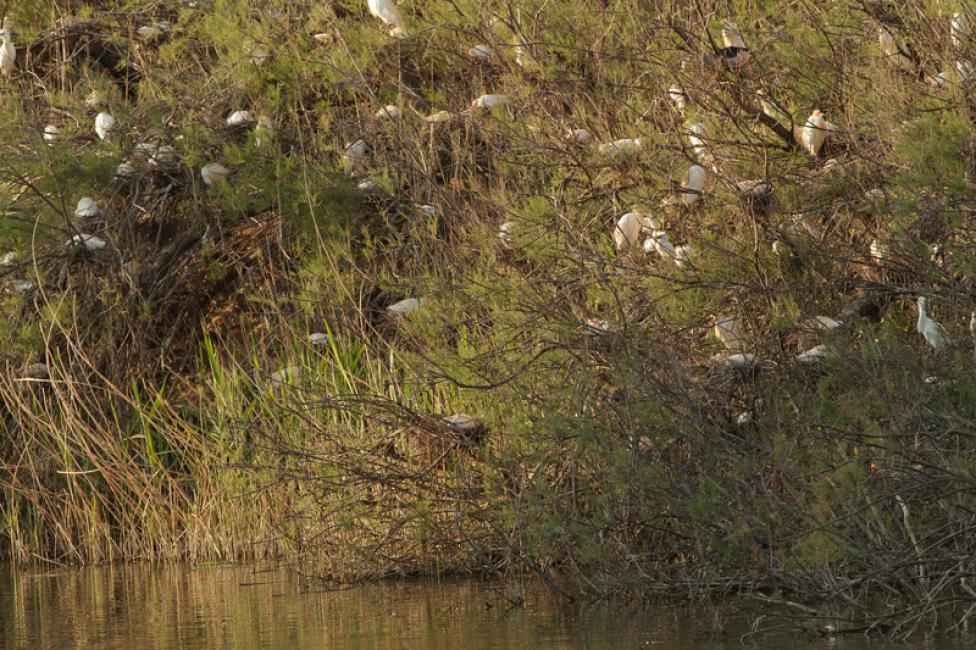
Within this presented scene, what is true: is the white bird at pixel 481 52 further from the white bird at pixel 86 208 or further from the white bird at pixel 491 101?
the white bird at pixel 86 208

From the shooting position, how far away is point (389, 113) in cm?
910

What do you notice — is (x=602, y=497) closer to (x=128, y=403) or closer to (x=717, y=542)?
(x=717, y=542)

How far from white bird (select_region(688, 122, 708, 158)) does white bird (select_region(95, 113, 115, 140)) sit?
436 cm

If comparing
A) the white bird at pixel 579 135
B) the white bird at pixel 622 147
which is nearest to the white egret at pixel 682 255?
the white bird at pixel 622 147

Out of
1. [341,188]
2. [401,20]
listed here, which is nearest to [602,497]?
[341,188]

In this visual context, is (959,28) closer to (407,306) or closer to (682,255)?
(682,255)

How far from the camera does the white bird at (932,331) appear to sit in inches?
225

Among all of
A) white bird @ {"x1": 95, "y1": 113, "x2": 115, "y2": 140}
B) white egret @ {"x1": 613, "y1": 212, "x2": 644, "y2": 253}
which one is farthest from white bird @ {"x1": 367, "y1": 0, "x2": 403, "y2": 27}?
white egret @ {"x1": 613, "y1": 212, "x2": 644, "y2": 253}

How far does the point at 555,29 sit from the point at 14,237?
12.7ft

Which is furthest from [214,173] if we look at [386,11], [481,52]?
[481,52]

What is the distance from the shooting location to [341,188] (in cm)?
935

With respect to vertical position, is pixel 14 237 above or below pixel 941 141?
below

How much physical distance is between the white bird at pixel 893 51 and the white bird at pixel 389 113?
9.73 feet

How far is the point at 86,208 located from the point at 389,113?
2.21 metres
